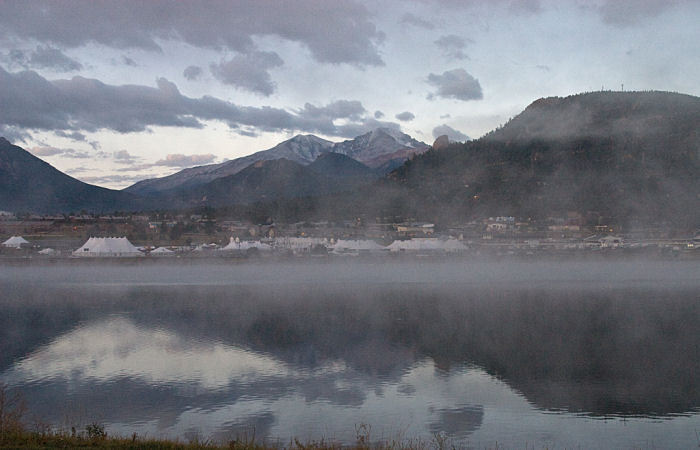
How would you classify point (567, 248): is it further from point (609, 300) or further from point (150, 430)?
point (150, 430)

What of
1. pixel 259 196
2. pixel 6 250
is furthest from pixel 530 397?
pixel 259 196

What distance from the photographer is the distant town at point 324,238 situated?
91688mm

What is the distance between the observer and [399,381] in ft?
61.3

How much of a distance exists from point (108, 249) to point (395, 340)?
68.0 meters

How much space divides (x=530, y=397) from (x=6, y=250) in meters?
90.3

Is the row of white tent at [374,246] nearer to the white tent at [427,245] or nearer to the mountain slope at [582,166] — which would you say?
the white tent at [427,245]

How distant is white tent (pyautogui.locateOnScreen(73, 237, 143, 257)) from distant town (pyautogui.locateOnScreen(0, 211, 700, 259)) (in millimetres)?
125

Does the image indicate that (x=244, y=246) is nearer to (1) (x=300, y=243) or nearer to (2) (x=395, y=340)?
(1) (x=300, y=243)

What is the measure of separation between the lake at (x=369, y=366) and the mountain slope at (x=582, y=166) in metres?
66.7

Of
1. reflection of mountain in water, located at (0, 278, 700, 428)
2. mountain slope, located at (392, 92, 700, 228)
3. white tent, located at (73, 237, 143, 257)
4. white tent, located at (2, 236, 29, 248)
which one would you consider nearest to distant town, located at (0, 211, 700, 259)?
white tent, located at (2, 236, 29, 248)

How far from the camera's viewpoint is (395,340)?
2531 cm

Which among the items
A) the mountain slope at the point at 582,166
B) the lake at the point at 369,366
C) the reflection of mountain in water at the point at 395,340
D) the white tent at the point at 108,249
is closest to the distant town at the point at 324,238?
the white tent at the point at 108,249

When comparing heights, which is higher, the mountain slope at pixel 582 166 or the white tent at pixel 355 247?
the mountain slope at pixel 582 166

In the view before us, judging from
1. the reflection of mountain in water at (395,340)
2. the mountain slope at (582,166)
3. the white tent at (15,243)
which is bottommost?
the reflection of mountain in water at (395,340)
